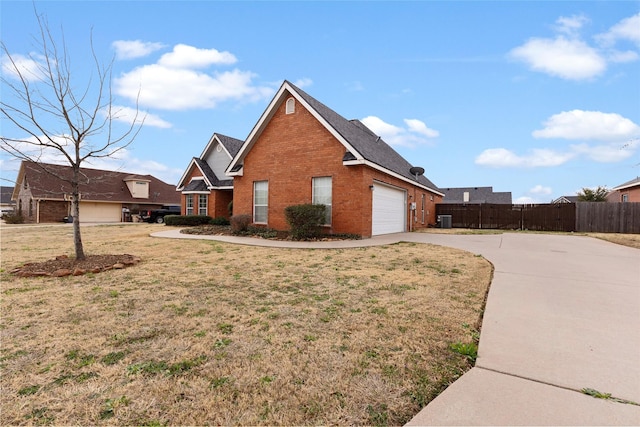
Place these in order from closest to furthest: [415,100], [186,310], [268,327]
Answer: [268,327], [186,310], [415,100]

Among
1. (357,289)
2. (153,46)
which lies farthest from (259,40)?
(357,289)

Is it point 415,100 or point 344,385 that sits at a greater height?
point 415,100

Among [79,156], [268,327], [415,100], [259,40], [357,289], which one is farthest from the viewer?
[415,100]

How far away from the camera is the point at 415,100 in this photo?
16.2 metres

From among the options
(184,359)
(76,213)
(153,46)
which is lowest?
(184,359)

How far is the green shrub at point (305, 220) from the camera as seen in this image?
12.8 meters

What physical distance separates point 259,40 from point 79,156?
8.29 meters

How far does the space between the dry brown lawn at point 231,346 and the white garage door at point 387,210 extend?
8486 mm

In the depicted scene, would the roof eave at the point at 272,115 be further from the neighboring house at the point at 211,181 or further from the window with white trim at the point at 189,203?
the window with white trim at the point at 189,203

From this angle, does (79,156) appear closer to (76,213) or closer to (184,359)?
(76,213)

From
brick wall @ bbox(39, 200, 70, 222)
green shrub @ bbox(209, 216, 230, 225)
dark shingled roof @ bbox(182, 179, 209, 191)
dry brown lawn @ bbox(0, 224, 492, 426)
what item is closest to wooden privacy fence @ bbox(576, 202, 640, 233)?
dry brown lawn @ bbox(0, 224, 492, 426)

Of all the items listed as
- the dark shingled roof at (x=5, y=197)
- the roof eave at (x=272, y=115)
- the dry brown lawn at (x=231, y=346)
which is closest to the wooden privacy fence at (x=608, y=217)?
the roof eave at (x=272, y=115)

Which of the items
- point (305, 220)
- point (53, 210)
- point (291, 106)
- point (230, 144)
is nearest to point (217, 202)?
point (230, 144)

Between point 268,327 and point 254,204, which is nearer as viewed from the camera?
point 268,327
